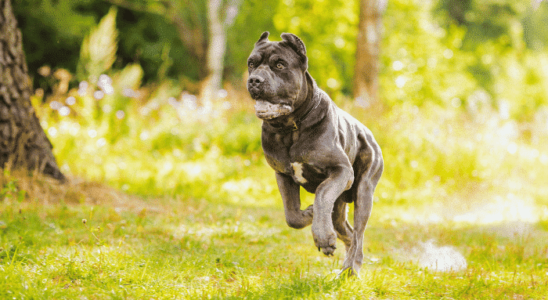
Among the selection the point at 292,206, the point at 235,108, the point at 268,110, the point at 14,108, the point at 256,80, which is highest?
the point at 235,108

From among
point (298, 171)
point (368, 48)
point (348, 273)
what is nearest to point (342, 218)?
point (348, 273)

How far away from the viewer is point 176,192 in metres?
6.94

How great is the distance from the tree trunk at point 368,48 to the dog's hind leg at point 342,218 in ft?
27.2

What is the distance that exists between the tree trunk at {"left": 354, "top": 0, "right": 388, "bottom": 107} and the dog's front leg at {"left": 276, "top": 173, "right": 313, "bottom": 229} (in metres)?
8.64

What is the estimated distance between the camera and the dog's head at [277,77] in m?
2.99

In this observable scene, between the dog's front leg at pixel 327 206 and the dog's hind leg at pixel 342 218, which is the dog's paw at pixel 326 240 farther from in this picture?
the dog's hind leg at pixel 342 218

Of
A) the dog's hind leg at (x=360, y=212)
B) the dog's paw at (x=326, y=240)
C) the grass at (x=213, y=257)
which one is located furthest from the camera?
the dog's hind leg at (x=360, y=212)

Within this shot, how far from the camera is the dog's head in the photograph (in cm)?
299

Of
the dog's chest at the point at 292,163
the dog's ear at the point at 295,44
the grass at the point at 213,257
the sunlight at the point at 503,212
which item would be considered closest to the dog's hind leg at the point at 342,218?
the grass at the point at 213,257

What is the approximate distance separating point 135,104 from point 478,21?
23.8m

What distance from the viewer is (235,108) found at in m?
11.2

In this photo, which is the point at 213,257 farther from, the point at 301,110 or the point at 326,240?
the point at 301,110

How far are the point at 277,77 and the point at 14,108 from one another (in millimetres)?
3741

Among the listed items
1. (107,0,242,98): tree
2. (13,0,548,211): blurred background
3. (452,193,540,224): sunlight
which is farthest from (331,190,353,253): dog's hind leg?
(107,0,242,98): tree
